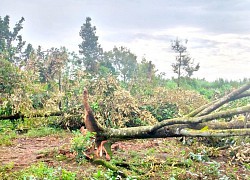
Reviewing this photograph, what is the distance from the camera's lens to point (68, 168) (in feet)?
19.3

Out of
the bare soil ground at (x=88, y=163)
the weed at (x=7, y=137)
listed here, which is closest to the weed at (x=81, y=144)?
the bare soil ground at (x=88, y=163)

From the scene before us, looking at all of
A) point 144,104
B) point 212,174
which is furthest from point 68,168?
point 144,104

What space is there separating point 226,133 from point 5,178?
11.1 feet

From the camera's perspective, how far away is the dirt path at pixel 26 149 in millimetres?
6414

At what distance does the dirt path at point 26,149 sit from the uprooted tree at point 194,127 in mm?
1288

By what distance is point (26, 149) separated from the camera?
7750 mm

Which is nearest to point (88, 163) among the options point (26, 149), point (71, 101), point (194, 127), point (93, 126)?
point (93, 126)

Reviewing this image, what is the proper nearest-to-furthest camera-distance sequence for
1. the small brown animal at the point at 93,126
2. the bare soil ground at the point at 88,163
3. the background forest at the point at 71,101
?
the bare soil ground at the point at 88,163 → the small brown animal at the point at 93,126 → the background forest at the point at 71,101

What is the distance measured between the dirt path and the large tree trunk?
4.86ft

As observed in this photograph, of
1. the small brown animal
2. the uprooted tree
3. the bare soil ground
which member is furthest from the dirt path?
the uprooted tree

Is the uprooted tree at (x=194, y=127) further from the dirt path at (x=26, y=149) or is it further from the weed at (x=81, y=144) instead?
the dirt path at (x=26, y=149)

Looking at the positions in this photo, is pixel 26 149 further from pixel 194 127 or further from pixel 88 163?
pixel 194 127

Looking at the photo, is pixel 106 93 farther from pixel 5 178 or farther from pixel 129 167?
pixel 5 178

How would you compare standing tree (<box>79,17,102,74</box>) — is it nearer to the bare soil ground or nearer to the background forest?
the background forest
